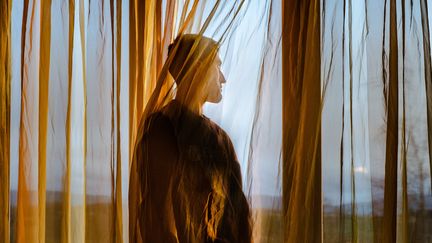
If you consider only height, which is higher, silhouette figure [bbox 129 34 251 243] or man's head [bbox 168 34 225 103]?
man's head [bbox 168 34 225 103]

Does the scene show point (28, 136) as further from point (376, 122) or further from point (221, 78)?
point (376, 122)

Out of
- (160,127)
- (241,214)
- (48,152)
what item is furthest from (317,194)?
(48,152)

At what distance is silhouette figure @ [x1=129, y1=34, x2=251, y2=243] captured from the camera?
4.05 feet

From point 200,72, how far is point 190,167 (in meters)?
0.21

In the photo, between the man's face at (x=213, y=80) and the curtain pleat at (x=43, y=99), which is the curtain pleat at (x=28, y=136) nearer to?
the curtain pleat at (x=43, y=99)

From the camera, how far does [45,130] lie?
4.48 ft

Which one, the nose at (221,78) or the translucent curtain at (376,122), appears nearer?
the translucent curtain at (376,122)

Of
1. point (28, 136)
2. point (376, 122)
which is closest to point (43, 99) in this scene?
point (28, 136)

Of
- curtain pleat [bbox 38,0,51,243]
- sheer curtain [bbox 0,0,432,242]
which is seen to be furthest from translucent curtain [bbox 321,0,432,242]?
curtain pleat [bbox 38,0,51,243]

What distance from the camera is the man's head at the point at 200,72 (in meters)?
1.28

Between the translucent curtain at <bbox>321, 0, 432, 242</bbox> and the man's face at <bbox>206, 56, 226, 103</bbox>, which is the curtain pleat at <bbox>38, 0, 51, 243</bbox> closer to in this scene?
the man's face at <bbox>206, 56, 226, 103</bbox>

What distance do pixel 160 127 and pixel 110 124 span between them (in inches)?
5.6

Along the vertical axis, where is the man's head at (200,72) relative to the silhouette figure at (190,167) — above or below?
above

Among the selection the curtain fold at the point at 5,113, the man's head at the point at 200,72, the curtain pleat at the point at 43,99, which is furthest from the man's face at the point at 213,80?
the curtain fold at the point at 5,113
